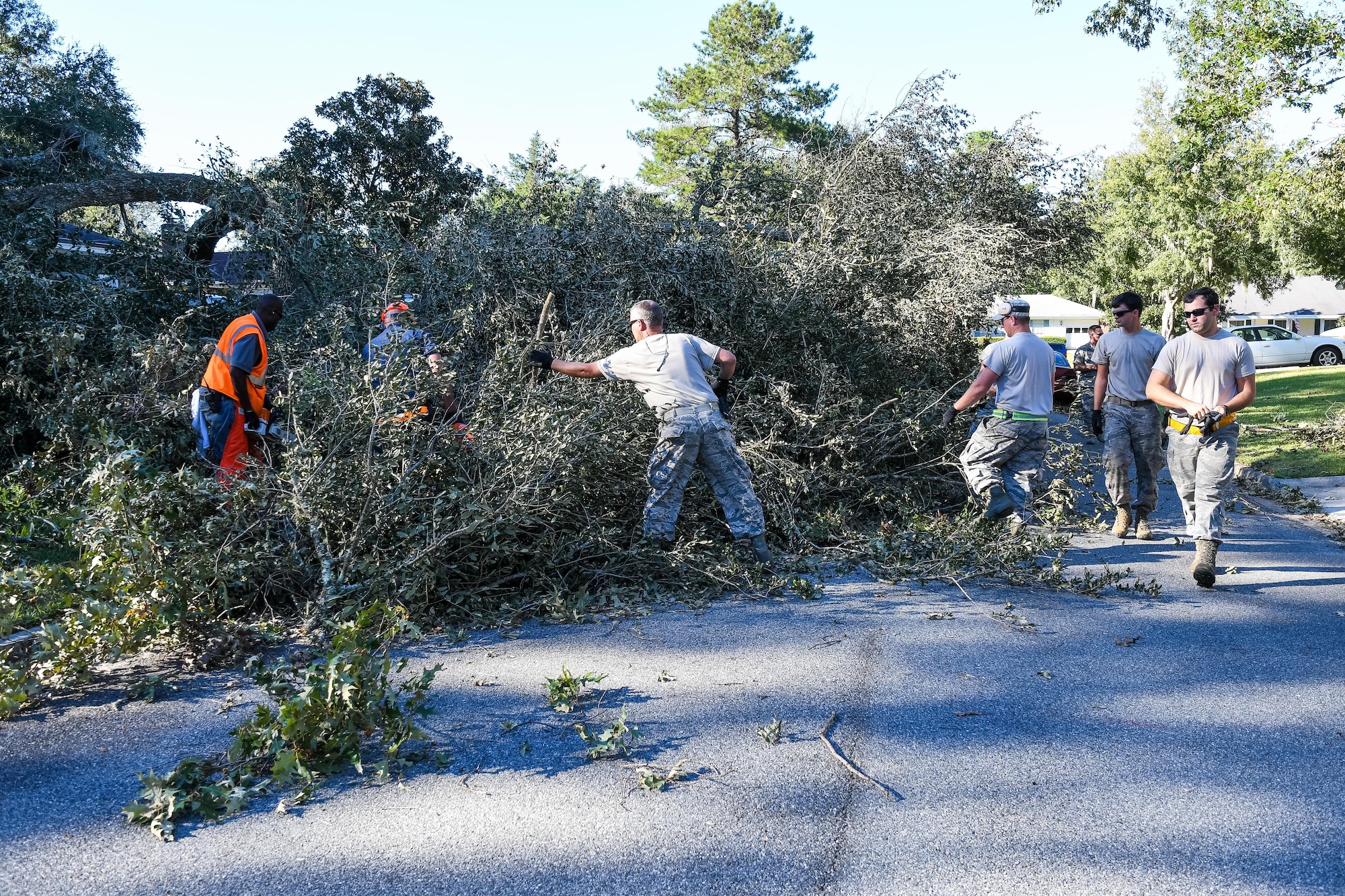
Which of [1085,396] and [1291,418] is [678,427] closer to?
[1085,396]

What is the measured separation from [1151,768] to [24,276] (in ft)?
27.8

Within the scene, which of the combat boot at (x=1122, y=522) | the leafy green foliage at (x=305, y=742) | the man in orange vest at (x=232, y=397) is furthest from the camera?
the combat boot at (x=1122, y=522)

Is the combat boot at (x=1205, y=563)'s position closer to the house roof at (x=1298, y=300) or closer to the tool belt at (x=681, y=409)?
the tool belt at (x=681, y=409)

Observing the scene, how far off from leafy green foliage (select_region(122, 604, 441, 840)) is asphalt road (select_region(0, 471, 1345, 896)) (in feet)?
0.37

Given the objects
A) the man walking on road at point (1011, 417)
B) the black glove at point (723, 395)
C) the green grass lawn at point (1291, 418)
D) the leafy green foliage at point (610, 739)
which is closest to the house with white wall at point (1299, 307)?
the green grass lawn at point (1291, 418)

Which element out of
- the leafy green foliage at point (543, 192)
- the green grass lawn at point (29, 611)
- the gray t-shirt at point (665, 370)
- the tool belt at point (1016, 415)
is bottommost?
the green grass lawn at point (29, 611)

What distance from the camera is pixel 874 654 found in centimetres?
473

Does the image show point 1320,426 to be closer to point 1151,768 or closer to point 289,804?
point 1151,768

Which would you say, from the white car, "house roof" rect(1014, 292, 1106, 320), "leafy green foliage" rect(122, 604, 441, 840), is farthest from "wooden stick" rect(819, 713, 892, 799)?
"house roof" rect(1014, 292, 1106, 320)

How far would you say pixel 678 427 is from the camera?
6258 millimetres

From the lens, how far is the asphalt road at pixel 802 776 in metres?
2.79

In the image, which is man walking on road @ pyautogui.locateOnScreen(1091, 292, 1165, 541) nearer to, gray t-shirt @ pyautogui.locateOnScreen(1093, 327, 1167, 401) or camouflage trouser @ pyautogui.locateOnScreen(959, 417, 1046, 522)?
gray t-shirt @ pyautogui.locateOnScreen(1093, 327, 1167, 401)

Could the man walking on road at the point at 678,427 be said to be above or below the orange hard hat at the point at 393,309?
below

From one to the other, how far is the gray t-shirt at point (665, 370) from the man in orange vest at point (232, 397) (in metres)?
2.44
